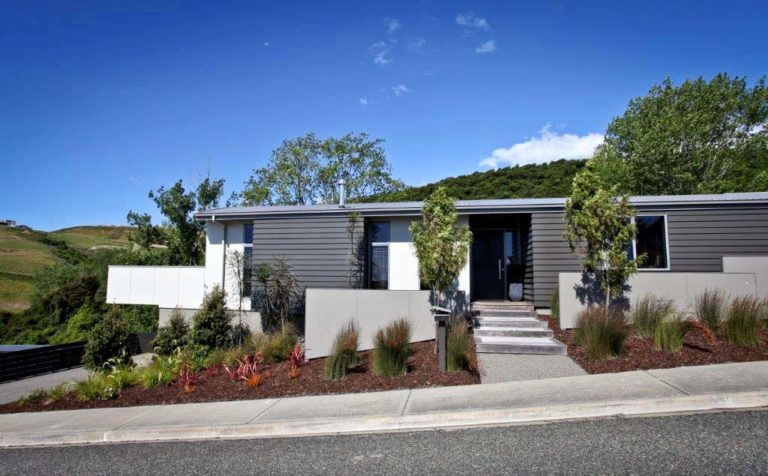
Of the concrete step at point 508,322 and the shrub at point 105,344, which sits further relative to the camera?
the shrub at point 105,344

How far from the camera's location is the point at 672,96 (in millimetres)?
27375

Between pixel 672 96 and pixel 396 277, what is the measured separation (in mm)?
23386

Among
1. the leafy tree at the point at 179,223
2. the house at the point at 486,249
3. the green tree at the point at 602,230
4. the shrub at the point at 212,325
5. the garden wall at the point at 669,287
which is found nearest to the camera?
the green tree at the point at 602,230

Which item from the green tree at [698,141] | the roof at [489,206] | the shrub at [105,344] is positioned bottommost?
the shrub at [105,344]

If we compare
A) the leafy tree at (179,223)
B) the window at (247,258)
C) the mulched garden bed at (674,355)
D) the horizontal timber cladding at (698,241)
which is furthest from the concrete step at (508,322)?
the leafy tree at (179,223)

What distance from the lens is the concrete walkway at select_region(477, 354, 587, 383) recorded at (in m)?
7.08

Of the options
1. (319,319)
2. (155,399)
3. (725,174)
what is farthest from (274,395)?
(725,174)

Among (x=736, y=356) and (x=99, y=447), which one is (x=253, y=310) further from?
(x=736, y=356)

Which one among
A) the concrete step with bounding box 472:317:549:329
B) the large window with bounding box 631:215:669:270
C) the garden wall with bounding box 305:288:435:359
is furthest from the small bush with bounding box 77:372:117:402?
the large window with bounding box 631:215:669:270

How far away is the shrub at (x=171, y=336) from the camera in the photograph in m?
12.0

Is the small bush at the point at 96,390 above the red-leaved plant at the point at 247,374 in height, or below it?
below

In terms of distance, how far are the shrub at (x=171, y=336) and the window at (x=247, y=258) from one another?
75.5 inches

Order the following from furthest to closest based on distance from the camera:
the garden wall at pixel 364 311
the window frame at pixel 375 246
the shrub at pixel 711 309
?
the window frame at pixel 375 246
the garden wall at pixel 364 311
the shrub at pixel 711 309

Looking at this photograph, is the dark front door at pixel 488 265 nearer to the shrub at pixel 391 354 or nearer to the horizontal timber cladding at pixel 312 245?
the horizontal timber cladding at pixel 312 245
